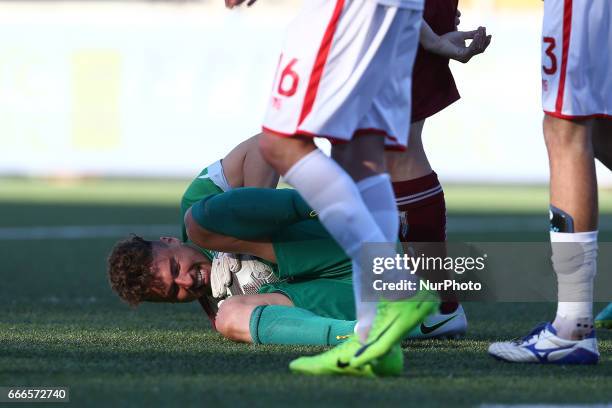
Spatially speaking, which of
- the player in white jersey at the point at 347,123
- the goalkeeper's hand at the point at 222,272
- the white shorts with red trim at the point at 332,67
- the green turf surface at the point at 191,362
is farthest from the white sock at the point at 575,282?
the goalkeeper's hand at the point at 222,272

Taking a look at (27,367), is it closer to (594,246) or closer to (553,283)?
(594,246)

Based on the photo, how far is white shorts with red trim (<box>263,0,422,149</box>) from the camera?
3277 millimetres

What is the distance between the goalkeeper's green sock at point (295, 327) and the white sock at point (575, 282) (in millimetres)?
738

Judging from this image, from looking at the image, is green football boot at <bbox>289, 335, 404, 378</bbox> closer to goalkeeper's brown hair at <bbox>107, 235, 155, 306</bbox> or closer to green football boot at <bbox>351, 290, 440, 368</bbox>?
green football boot at <bbox>351, 290, 440, 368</bbox>

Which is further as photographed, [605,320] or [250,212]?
[605,320]

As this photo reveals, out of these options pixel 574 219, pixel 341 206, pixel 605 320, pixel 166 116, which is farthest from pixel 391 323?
pixel 166 116

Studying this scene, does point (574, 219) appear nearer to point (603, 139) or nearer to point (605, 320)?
point (603, 139)

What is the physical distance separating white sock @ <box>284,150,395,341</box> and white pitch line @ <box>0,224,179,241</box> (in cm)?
573

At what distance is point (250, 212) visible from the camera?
4359mm

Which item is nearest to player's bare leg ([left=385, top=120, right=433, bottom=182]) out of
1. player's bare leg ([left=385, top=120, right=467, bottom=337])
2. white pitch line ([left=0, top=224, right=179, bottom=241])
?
player's bare leg ([left=385, top=120, right=467, bottom=337])

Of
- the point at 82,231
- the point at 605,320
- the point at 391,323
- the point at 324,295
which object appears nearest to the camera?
the point at 391,323

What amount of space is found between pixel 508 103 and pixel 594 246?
12.0m

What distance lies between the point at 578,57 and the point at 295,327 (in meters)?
1.29

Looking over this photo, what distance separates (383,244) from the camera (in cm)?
331
